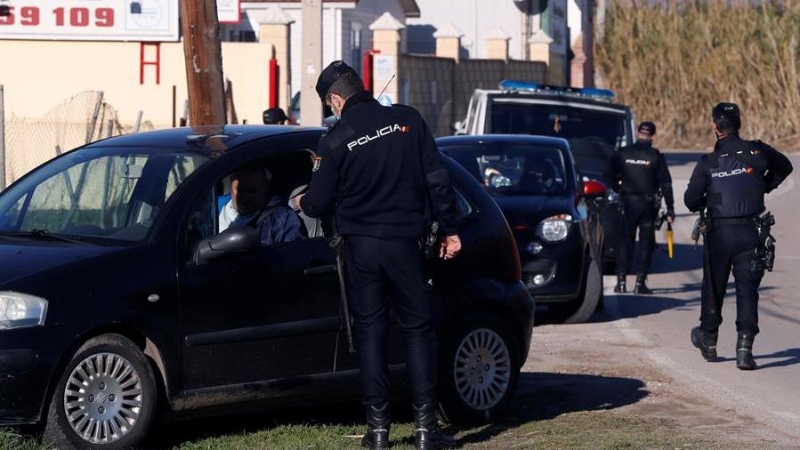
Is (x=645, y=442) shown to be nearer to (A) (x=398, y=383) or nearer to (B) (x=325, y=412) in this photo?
(A) (x=398, y=383)

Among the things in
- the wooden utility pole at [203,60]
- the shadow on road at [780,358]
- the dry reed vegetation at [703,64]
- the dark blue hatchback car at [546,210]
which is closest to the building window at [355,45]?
the dry reed vegetation at [703,64]

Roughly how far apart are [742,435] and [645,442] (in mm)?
705

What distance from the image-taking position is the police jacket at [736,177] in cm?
990

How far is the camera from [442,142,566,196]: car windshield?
12930mm

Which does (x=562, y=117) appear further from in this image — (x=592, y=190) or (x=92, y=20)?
(x=92, y=20)

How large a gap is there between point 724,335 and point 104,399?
660 cm

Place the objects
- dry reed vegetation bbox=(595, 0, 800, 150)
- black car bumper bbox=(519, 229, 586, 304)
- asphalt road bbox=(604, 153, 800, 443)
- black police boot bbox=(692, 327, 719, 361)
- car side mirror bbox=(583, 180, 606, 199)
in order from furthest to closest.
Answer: dry reed vegetation bbox=(595, 0, 800, 150) < car side mirror bbox=(583, 180, 606, 199) < black car bumper bbox=(519, 229, 586, 304) < black police boot bbox=(692, 327, 719, 361) < asphalt road bbox=(604, 153, 800, 443)

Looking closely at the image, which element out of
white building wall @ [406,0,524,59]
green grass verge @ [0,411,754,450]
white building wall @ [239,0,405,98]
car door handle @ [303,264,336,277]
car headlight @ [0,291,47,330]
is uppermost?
white building wall @ [406,0,524,59]

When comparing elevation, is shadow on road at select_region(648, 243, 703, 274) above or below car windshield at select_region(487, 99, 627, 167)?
below

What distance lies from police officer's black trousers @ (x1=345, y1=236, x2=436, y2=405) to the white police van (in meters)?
10.6

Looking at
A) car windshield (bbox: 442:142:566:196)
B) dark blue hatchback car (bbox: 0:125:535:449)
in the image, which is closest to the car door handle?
dark blue hatchback car (bbox: 0:125:535:449)

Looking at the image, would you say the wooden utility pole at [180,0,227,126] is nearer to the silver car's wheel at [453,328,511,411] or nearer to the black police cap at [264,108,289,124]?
the black police cap at [264,108,289,124]


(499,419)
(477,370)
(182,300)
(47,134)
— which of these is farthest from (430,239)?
(47,134)

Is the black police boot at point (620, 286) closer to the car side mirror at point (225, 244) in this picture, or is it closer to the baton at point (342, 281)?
the baton at point (342, 281)
